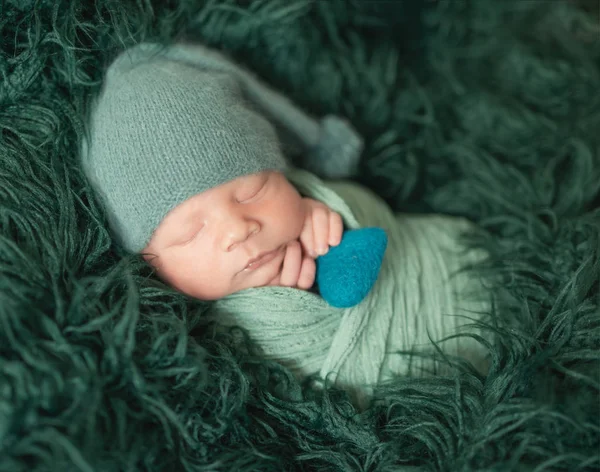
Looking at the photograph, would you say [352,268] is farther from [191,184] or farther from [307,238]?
[191,184]

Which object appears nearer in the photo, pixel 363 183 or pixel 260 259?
pixel 260 259

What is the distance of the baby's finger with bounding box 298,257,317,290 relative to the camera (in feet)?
2.58

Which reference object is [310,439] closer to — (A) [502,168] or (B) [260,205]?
(B) [260,205]

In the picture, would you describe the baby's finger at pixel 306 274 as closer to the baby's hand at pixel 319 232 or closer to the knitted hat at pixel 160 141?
the baby's hand at pixel 319 232

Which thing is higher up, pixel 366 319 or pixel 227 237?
pixel 227 237

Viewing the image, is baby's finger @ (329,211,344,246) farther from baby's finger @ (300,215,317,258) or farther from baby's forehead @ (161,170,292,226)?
baby's forehead @ (161,170,292,226)

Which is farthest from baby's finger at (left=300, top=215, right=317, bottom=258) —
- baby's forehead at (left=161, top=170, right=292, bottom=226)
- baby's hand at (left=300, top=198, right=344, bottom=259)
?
baby's forehead at (left=161, top=170, right=292, bottom=226)

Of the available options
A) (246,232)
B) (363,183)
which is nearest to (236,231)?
(246,232)

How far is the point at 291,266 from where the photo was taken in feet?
2.55

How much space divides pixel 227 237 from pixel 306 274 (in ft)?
0.43

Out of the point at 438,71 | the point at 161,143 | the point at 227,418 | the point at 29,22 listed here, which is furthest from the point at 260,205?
the point at 438,71

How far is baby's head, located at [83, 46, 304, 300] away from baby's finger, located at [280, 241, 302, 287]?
0.01 metres

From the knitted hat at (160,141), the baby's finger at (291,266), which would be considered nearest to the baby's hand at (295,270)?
the baby's finger at (291,266)

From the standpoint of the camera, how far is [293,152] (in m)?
0.98
